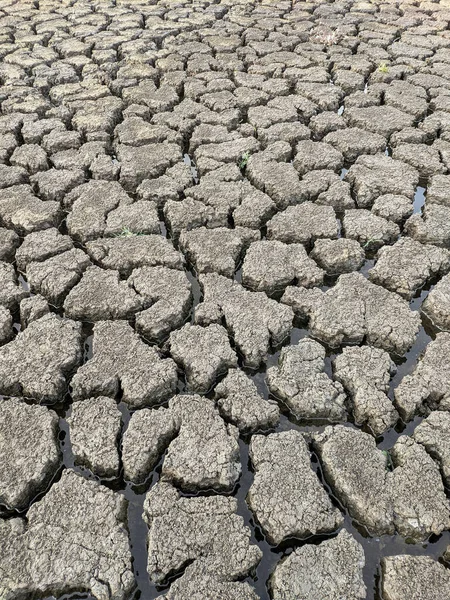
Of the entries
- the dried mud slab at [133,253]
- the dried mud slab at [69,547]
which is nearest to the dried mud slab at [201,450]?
the dried mud slab at [69,547]

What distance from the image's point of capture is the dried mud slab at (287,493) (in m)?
1.76

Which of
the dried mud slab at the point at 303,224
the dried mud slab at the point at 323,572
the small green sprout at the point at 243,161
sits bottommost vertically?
the dried mud slab at the point at 323,572

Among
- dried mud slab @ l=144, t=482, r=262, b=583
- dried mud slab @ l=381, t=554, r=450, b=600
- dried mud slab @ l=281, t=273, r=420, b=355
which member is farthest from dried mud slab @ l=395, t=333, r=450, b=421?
dried mud slab @ l=144, t=482, r=262, b=583

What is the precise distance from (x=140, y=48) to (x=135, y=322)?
13.1 ft

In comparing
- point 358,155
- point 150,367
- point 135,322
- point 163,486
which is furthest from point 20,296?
point 358,155

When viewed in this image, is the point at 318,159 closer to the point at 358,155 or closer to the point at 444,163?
the point at 358,155

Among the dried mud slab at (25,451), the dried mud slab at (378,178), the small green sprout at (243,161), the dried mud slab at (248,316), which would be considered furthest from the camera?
the small green sprout at (243,161)

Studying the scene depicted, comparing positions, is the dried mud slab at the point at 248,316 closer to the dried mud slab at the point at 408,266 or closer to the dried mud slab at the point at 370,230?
the dried mud slab at the point at 408,266

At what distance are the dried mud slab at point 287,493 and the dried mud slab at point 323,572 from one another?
3.0 inches

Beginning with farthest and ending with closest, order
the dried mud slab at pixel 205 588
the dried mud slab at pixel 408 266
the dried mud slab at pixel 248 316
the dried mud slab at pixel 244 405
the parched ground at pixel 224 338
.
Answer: the dried mud slab at pixel 408 266 → the dried mud slab at pixel 248 316 → the dried mud slab at pixel 244 405 → the parched ground at pixel 224 338 → the dried mud slab at pixel 205 588

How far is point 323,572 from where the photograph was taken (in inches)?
64.3

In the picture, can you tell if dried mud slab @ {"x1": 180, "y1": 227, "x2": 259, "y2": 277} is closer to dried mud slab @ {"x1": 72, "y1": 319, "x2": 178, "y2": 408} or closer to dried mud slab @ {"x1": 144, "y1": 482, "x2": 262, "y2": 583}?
dried mud slab @ {"x1": 72, "y1": 319, "x2": 178, "y2": 408}

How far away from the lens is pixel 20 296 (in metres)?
2.58

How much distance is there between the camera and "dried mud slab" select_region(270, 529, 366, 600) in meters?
1.59
